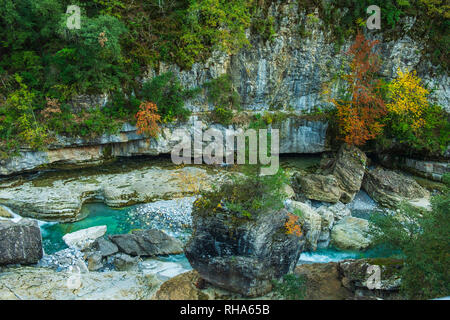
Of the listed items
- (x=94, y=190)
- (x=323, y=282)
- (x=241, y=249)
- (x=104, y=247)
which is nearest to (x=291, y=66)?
(x=323, y=282)

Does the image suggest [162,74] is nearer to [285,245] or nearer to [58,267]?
[58,267]

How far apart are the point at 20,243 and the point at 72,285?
9.43 ft

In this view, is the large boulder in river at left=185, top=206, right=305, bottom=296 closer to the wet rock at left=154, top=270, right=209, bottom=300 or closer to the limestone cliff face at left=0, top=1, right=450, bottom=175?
the wet rock at left=154, top=270, right=209, bottom=300

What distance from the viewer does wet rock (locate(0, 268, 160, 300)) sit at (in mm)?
8102

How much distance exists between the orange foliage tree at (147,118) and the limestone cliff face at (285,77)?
715mm

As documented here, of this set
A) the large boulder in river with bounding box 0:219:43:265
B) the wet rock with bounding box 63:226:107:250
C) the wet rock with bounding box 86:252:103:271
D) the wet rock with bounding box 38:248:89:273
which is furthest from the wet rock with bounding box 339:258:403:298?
the large boulder in river with bounding box 0:219:43:265

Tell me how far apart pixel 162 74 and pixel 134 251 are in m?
9.19

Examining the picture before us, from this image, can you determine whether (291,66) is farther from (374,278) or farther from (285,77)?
(374,278)

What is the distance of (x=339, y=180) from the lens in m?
15.5

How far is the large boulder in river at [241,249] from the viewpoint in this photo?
7645mm

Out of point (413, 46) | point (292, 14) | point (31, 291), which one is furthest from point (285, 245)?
point (413, 46)

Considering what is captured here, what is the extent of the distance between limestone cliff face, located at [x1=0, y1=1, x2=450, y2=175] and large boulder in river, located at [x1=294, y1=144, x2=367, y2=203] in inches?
107

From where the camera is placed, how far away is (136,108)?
15625 millimetres

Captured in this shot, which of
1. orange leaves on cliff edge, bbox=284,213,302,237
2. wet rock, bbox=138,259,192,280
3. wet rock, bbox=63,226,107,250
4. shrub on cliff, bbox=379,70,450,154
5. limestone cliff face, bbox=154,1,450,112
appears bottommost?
wet rock, bbox=138,259,192,280
